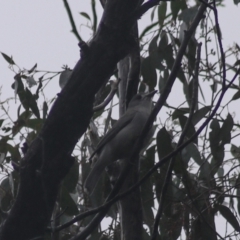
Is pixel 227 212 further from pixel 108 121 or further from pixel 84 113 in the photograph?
pixel 84 113

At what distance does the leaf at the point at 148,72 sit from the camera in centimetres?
362

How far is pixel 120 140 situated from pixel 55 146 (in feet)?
5.29

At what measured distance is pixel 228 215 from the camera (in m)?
3.07

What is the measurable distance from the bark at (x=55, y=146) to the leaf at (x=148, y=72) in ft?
5.46

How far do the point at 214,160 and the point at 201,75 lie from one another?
58 cm

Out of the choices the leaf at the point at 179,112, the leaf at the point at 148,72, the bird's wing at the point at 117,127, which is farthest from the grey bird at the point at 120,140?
the leaf at the point at 179,112

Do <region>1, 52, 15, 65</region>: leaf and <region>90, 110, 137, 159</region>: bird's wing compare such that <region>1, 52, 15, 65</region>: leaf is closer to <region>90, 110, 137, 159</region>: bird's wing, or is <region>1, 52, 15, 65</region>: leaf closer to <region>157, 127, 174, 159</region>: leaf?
<region>90, 110, 137, 159</region>: bird's wing

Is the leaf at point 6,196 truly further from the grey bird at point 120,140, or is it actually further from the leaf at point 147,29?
the leaf at point 147,29

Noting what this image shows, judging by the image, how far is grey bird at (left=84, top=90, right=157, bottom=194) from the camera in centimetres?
331

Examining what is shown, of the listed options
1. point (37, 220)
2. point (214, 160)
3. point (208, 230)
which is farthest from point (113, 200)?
point (214, 160)

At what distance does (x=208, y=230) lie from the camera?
2947 millimetres

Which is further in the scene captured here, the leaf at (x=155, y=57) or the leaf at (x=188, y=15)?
the leaf at (x=155, y=57)

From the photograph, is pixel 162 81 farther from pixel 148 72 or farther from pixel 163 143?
pixel 163 143

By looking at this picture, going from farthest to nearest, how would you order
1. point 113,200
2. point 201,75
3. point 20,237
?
point 201,75 → point 113,200 → point 20,237
